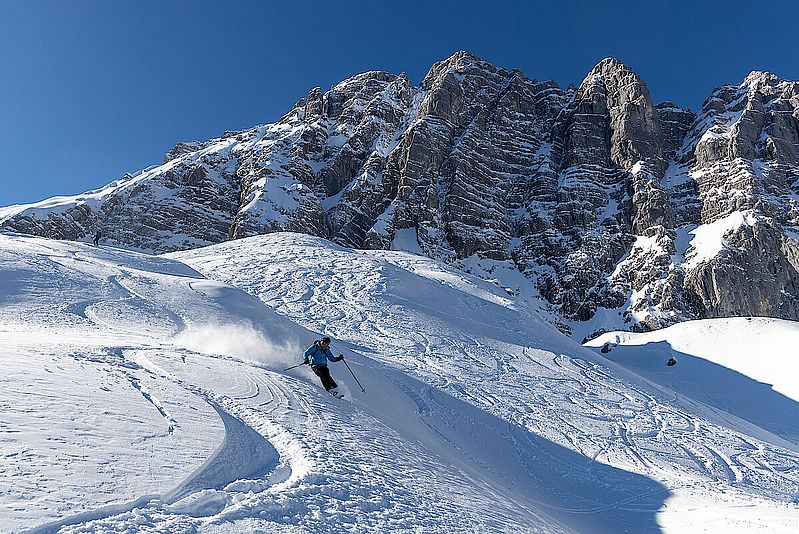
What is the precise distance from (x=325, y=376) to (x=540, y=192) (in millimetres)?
123214

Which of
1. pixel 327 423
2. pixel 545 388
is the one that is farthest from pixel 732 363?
pixel 327 423

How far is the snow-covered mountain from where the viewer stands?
5.16 metres

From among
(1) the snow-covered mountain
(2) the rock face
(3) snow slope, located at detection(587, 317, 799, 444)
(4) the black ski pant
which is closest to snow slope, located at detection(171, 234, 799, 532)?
(1) the snow-covered mountain

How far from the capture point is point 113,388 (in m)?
7.55

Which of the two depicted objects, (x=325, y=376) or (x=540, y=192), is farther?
(x=540, y=192)

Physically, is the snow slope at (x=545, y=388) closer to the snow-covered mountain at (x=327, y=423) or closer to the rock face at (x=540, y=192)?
the snow-covered mountain at (x=327, y=423)

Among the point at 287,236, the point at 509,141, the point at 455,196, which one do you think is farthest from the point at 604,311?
the point at 287,236

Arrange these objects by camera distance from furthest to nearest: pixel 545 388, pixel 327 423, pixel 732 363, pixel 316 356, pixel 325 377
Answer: pixel 732 363 < pixel 545 388 < pixel 316 356 < pixel 325 377 < pixel 327 423

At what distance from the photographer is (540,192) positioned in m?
126

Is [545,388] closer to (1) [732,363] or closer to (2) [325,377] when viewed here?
(2) [325,377]

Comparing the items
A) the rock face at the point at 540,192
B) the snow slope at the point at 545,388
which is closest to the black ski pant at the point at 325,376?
the snow slope at the point at 545,388

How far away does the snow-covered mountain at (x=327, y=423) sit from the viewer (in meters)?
5.16

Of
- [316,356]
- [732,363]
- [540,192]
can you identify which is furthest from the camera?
[540,192]

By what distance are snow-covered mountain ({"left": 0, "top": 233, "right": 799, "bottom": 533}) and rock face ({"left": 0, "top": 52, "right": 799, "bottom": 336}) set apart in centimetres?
7703
